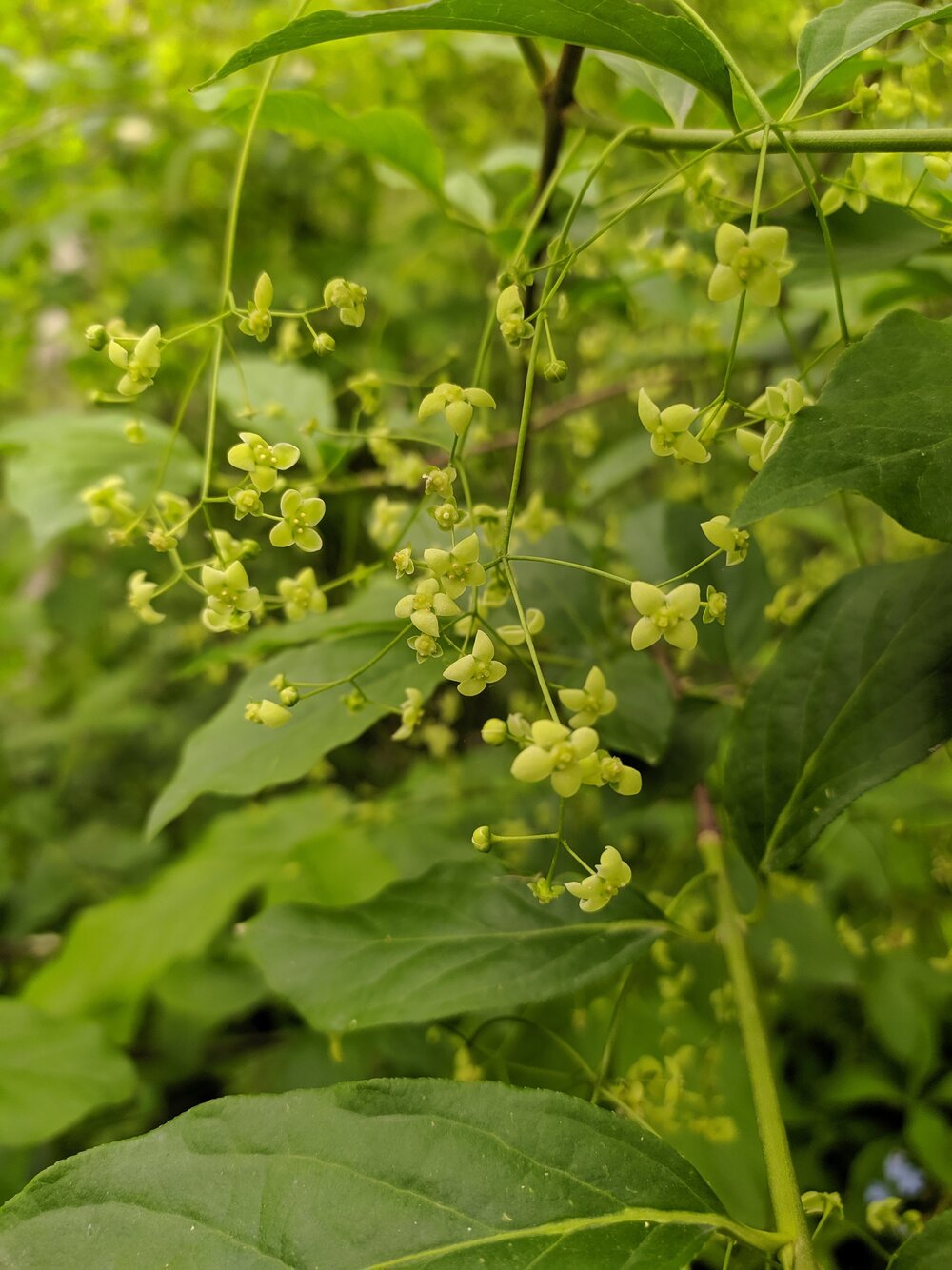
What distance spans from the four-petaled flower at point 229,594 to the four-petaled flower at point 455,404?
13 cm

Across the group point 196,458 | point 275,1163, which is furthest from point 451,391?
point 196,458

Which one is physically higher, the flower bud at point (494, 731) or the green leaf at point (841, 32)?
the green leaf at point (841, 32)

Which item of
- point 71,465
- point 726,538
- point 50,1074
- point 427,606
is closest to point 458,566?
point 427,606

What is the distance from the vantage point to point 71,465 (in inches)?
37.3

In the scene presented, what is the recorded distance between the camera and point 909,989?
106 centimetres

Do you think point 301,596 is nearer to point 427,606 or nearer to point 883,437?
point 427,606

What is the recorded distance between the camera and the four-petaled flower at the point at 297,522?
1.64ft

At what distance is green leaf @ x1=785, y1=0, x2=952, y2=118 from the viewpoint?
42 centimetres

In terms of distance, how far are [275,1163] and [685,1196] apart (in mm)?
178

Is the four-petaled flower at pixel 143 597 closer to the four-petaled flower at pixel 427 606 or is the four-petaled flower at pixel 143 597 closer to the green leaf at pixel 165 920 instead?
the four-petaled flower at pixel 427 606

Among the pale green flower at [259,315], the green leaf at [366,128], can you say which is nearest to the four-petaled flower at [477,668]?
the pale green flower at [259,315]

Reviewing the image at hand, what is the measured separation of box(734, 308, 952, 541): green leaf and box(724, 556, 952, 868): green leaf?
0.14 m

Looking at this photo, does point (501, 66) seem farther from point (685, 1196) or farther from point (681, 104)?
point (685, 1196)

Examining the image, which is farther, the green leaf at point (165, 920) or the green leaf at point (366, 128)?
the green leaf at point (165, 920)
